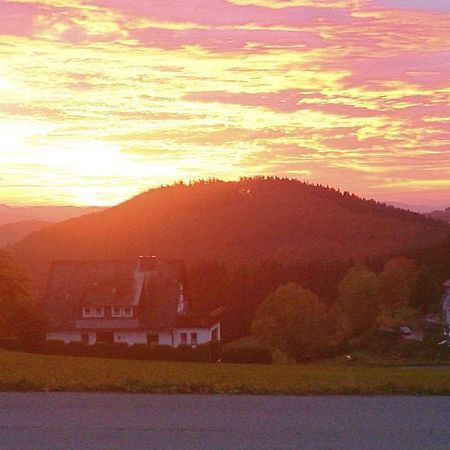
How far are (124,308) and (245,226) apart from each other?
6126 centimetres

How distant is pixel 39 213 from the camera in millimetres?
81000

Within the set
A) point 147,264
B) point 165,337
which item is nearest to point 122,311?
point 165,337

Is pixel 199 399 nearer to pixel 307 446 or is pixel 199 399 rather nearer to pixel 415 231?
pixel 307 446

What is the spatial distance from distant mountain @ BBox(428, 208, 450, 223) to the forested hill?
9.54 ft

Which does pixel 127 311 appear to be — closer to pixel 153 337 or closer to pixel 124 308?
pixel 124 308

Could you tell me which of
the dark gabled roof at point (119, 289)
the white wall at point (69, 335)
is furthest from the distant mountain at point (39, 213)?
the white wall at point (69, 335)

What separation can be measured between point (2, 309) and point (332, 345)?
17644mm

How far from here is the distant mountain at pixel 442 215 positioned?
108 metres

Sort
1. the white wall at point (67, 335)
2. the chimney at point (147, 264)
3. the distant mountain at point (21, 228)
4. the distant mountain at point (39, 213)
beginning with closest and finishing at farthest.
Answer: the white wall at point (67, 335) → the chimney at point (147, 264) → the distant mountain at point (39, 213) → the distant mountain at point (21, 228)

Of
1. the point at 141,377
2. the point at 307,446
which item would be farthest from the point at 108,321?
the point at 307,446

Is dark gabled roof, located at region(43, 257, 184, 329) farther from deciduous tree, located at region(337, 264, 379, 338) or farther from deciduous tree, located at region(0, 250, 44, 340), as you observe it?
deciduous tree, located at region(337, 264, 379, 338)

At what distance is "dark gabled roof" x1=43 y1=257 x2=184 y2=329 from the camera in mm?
39500

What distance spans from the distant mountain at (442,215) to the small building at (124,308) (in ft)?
239

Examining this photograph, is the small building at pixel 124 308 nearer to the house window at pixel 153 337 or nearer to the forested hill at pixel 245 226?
the house window at pixel 153 337
